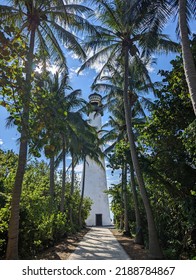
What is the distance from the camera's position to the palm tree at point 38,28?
759 cm

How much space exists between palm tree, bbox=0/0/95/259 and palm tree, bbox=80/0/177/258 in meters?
1.60

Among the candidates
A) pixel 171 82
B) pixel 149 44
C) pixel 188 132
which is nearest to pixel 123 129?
pixel 149 44

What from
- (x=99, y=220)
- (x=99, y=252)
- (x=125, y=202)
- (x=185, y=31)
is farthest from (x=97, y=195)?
(x=185, y=31)

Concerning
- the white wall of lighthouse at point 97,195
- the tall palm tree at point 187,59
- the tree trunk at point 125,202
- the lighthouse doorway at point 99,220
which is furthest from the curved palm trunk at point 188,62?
the lighthouse doorway at point 99,220

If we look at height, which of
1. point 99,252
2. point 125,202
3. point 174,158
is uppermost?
point 174,158

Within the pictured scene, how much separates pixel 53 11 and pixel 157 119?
5.79m

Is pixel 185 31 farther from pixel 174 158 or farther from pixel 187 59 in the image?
pixel 174 158

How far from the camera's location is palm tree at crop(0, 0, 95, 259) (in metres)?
7.59

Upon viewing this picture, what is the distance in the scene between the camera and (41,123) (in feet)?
15.6

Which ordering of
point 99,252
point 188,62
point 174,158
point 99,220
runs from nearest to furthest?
point 188,62, point 174,158, point 99,252, point 99,220

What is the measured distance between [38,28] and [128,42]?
13.5ft

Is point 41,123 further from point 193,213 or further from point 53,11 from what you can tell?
point 53,11

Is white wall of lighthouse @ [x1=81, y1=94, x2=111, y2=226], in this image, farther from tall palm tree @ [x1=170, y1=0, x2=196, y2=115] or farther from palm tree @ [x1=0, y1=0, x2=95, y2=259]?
tall palm tree @ [x1=170, y1=0, x2=196, y2=115]

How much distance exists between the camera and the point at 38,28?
1135 cm
